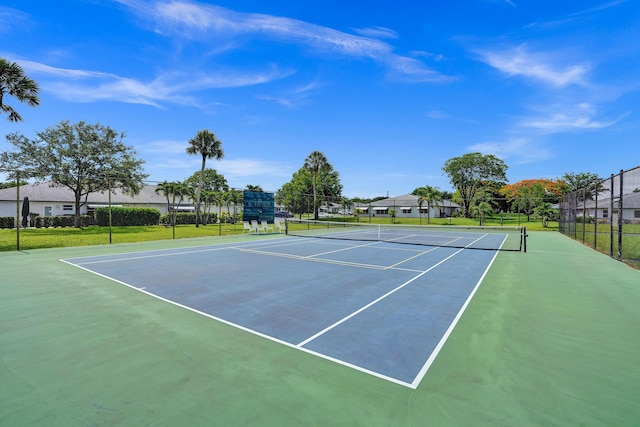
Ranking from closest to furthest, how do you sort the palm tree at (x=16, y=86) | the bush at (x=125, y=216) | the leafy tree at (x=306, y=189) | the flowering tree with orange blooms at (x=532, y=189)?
the palm tree at (x=16, y=86)
the bush at (x=125, y=216)
the leafy tree at (x=306, y=189)
the flowering tree with orange blooms at (x=532, y=189)

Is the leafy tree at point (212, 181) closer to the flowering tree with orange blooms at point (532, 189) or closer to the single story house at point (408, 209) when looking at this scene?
the single story house at point (408, 209)

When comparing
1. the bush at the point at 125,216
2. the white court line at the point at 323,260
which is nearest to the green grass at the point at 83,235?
the bush at the point at 125,216

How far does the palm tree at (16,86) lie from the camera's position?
47.9 feet

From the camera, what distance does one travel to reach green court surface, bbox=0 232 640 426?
8.70ft

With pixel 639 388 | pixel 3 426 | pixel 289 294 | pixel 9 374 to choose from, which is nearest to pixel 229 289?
pixel 289 294

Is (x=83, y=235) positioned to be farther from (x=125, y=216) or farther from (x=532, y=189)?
(x=532, y=189)

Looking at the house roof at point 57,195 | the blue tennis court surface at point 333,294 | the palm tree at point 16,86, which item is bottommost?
the blue tennis court surface at point 333,294

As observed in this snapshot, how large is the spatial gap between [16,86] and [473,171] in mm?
64232

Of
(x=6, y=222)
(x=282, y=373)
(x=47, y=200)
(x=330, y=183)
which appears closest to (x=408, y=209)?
(x=330, y=183)

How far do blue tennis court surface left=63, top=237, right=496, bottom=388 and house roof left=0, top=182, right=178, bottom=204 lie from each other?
91.1 feet

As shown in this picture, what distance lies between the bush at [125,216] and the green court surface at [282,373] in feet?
97.9

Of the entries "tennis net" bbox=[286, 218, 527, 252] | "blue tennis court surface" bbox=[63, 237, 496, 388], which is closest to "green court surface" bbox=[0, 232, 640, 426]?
"blue tennis court surface" bbox=[63, 237, 496, 388]

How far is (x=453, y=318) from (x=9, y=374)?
218 inches

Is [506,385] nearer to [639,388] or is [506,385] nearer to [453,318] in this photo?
[639,388]
